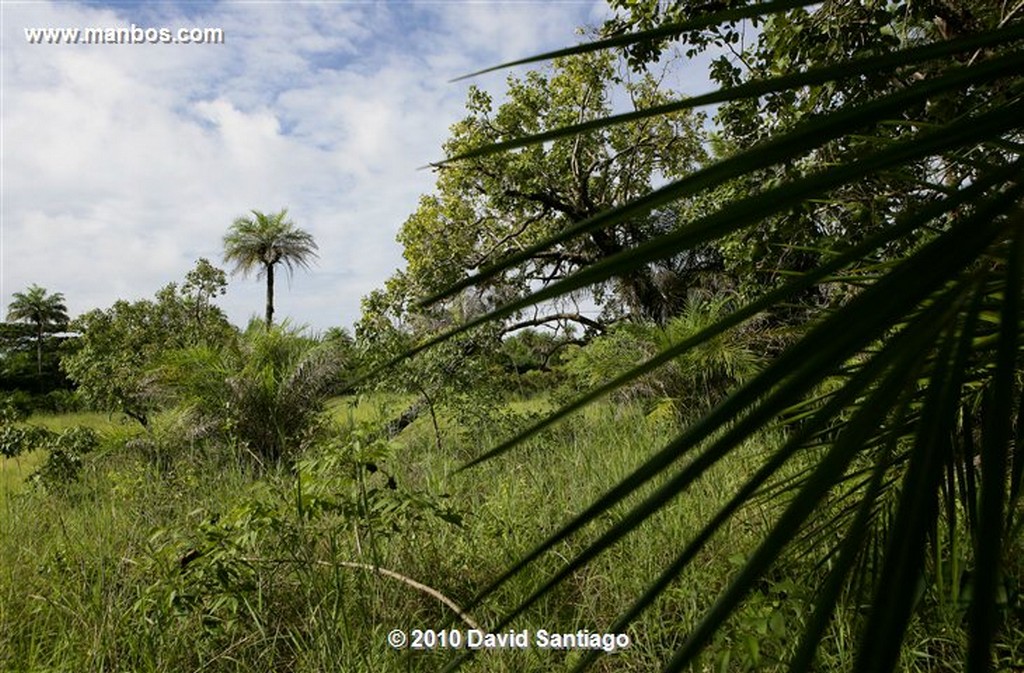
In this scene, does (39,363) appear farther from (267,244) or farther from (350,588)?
(350,588)

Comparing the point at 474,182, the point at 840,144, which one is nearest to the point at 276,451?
the point at 474,182

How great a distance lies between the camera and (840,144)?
2.83m

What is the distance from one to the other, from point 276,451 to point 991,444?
7.78m

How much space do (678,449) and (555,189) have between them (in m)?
9.74

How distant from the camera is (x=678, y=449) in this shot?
0.22 metres

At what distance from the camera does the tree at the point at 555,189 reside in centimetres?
935

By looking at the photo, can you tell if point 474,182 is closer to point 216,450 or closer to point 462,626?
point 216,450

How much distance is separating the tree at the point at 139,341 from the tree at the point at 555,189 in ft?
12.3

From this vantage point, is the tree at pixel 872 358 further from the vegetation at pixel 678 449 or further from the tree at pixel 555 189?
the tree at pixel 555 189

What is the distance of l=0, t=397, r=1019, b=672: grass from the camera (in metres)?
1.85

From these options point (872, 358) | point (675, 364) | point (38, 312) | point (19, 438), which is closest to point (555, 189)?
point (675, 364)

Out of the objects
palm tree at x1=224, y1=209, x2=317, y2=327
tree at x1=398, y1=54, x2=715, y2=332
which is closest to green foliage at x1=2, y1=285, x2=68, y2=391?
palm tree at x1=224, y1=209, x2=317, y2=327

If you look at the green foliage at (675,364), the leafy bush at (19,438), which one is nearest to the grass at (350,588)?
the green foliage at (675,364)

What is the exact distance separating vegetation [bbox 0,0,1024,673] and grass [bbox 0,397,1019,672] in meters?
0.02
